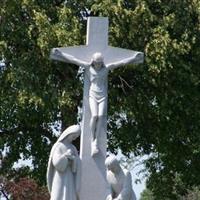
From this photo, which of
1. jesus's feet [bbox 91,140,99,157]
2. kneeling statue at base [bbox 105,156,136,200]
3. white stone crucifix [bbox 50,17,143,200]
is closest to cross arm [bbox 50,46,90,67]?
white stone crucifix [bbox 50,17,143,200]

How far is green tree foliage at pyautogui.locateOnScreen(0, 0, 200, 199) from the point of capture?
76.5 feet

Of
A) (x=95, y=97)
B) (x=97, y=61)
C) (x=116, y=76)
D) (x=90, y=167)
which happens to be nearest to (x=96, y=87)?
(x=95, y=97)

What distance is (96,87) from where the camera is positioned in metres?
15.1

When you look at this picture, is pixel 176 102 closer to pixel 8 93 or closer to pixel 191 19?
pixel 191 19

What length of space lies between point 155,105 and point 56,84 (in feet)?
9.52

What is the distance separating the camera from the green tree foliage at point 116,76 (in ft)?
76.5

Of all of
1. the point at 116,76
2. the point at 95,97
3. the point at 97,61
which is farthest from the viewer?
the point at 116,76

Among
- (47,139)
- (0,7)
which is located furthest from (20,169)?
(0,7)

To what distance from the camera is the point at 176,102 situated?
2433 centimetres

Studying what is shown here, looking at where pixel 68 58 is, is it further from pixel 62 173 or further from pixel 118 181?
pixel 118 181

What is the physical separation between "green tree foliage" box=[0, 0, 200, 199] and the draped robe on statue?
28.2ft

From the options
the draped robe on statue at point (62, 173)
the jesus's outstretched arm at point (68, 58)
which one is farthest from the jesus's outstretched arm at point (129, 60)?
the draped robe on statue at point (62, 173)

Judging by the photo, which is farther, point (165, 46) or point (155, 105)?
point (155, 105)

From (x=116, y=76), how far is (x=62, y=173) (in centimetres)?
1015
